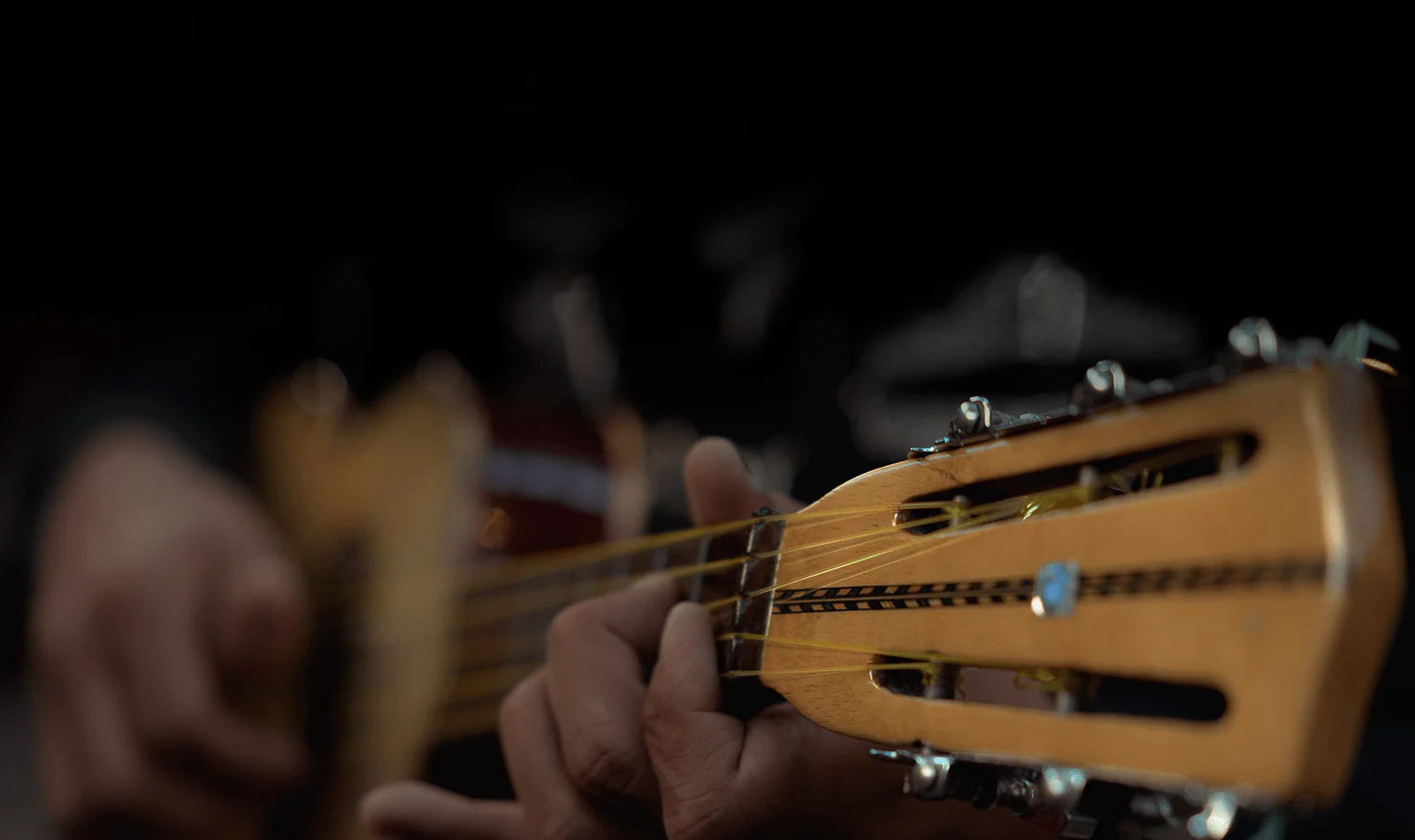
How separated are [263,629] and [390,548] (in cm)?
17

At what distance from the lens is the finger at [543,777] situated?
1.38 ft

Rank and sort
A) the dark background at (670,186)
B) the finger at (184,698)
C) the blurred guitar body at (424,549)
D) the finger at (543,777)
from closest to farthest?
the finger at (543,777)
the dark background at (670,186)
the blurred guitar body at (424,549)
the finger at (184,698)

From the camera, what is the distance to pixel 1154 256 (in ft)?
2.11

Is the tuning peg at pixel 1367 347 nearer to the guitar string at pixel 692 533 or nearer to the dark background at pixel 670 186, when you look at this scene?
the guitar string at pixel 692 533

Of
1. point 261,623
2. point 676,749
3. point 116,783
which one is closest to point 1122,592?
point 676,749

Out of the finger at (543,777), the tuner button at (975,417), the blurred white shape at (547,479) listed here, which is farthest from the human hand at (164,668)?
the tuner button at (975,417)

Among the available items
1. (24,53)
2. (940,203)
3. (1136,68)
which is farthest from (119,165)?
(1136,68)

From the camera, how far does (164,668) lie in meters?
0.90

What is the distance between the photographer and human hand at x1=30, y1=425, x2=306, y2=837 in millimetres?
903

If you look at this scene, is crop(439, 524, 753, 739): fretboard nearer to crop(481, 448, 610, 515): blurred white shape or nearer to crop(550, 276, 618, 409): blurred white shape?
crop(481, 448, 610, 515): blurred white shape

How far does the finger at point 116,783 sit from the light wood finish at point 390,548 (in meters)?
0.14

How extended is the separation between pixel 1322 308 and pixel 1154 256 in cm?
12

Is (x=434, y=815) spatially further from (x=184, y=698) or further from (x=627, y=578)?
(x=184, y=698)

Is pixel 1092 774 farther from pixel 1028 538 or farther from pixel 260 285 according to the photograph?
pixel 260 285
